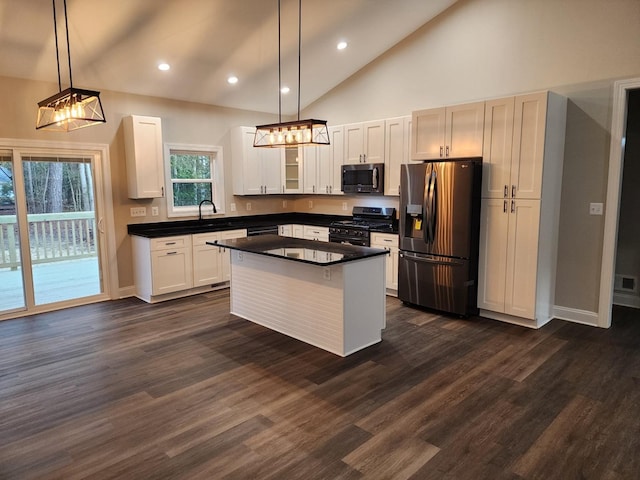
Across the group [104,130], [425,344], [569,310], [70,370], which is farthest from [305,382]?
[104,130]

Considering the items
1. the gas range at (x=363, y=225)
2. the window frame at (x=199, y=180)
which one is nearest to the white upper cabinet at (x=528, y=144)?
the gas range at (x=363, y=225)

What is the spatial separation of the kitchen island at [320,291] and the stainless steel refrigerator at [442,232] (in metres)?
1.04

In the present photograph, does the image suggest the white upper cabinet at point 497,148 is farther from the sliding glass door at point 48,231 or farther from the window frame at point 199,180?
the sliding glass door at point 48,231

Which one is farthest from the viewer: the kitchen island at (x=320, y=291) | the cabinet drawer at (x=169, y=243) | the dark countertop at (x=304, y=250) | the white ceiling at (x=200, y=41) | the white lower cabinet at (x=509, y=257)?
the cabinet drawer at (x=169, y=243)

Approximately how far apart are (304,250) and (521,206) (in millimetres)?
2225

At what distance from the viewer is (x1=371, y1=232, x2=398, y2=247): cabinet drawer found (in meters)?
5.41

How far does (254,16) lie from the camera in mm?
4461

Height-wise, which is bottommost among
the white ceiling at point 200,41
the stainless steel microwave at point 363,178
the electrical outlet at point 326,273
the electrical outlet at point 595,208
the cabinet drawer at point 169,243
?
the electrical outlet at point 326,273

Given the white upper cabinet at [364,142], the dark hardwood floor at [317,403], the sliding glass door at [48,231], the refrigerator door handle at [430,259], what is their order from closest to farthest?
the dark hardwood floor at [317,403], the refrigerator door handle at [430,259], the sliding glass door at [48,231], the white upper cabinet at [364,142]

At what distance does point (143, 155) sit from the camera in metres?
5.34

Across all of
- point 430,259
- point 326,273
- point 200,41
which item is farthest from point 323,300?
point 200,41

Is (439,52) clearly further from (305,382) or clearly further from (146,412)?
(146,412)

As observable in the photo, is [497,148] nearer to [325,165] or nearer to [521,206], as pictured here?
[521,206]

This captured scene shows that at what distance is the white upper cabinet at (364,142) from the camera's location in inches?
226
